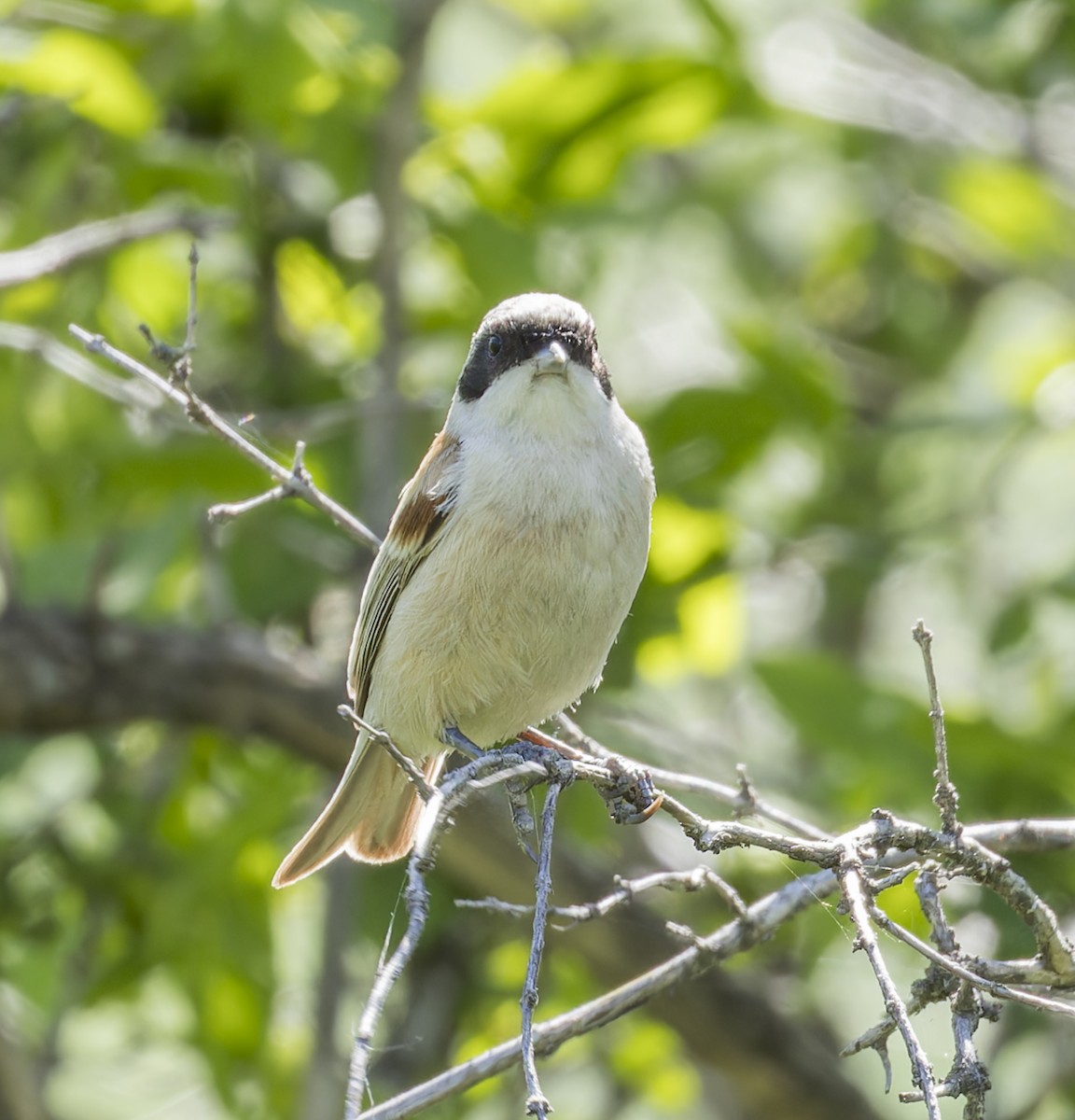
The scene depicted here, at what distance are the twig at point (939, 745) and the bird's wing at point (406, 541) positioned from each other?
4.93 ft

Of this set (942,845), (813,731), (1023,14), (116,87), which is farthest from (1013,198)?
(942,845)

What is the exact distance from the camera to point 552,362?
3.85 m

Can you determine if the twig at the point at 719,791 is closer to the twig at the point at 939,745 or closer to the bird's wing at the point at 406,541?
the twig at the point at 939,745

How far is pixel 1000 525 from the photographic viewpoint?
5.46 meters

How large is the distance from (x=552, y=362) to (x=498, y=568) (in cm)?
60

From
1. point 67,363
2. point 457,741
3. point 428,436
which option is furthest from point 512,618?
point 428,436

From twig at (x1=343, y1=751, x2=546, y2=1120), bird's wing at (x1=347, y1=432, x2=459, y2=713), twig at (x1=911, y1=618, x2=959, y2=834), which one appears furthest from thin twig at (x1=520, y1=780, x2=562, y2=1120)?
bird's wing at (x1=347, y1=432, x2=459, y2=713)

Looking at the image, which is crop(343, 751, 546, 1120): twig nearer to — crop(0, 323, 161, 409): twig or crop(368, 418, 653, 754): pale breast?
crop(368, 418, 653, 754): pale breast

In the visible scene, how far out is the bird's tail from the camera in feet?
13.2

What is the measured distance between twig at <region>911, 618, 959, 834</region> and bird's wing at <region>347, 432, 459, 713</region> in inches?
59.2

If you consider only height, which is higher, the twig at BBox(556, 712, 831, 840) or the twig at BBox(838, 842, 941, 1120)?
the twig at BBox(556, 712, 831, 840)

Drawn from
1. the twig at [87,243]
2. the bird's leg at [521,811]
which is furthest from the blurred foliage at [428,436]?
the bird's leg at [521,811]

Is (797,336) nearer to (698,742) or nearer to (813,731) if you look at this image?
(698,742)

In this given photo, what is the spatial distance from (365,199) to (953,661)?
3393 mm
